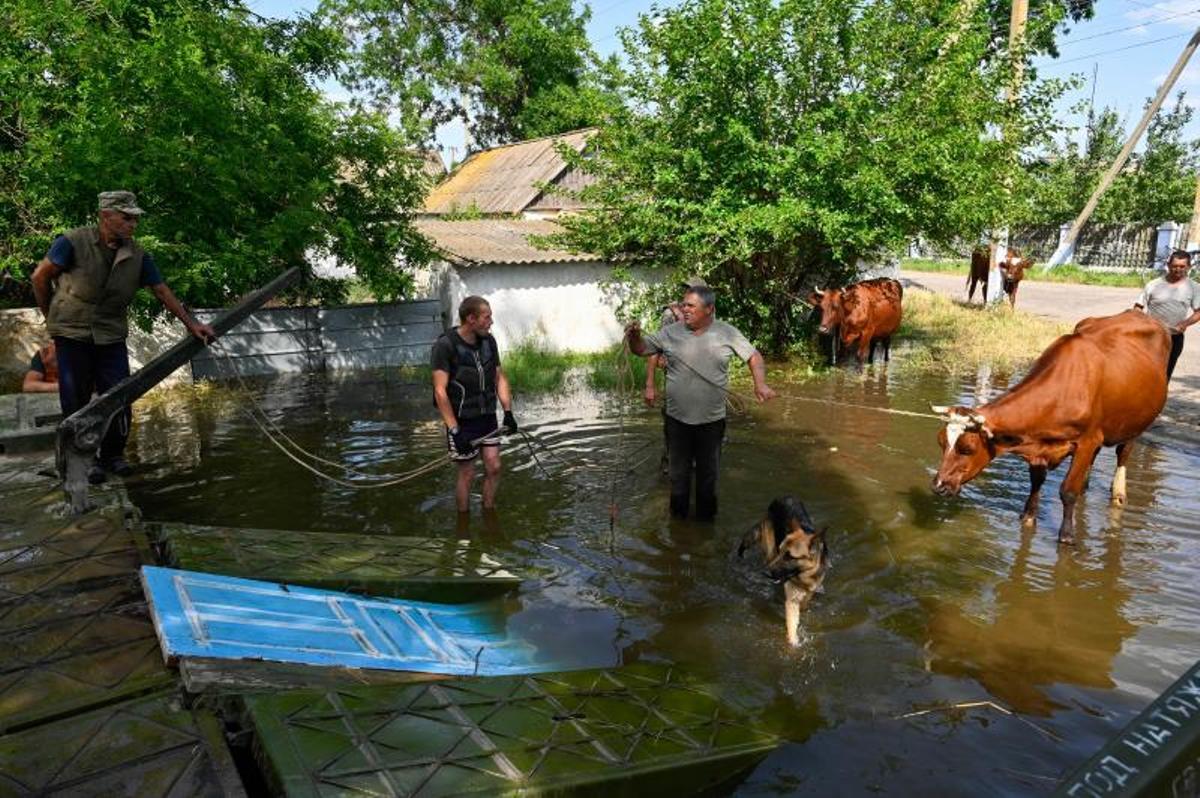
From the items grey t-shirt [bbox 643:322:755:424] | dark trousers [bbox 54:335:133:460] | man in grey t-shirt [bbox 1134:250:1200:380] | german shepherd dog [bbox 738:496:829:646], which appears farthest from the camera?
man in grey t-shirt [bbox 1134:250:1200:380]

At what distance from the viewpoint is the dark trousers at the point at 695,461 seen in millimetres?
6566

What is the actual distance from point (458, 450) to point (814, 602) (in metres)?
3.11

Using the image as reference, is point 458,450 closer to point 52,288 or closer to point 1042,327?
point 52,288

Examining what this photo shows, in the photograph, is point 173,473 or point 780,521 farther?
point 173,473

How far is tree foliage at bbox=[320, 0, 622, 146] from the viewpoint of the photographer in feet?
114

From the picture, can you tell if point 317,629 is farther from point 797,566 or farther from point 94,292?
point 94,292

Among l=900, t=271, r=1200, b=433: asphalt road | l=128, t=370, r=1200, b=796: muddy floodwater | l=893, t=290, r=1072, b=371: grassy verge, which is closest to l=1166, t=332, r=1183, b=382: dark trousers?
l=128, t=370, r=1200, b=796: muddy floodwater

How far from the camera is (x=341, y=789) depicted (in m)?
2.89

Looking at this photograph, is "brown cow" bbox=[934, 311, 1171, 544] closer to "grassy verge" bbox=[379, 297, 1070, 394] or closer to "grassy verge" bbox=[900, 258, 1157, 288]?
"grassy verge" bbox=[379, 297, 1070, 394]

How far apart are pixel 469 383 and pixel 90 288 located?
9.20 feet

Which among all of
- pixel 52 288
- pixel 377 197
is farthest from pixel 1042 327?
pixel 52 288

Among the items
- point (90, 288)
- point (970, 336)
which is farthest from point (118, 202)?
point (970, 336)

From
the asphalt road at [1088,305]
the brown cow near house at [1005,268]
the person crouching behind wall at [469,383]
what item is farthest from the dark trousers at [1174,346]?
the brown cow near house at [1005,268]

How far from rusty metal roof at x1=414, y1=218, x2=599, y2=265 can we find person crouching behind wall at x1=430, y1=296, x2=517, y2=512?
9.05 meters
